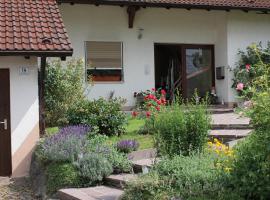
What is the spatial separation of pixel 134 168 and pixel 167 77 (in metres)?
9.65

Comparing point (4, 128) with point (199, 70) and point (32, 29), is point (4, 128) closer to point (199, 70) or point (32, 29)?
point (32, 29)

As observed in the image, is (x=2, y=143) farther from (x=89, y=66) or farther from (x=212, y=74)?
(x=212, y=74)

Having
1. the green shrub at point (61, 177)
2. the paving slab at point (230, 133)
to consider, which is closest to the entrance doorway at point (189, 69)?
the paving slab at point (230, 133)

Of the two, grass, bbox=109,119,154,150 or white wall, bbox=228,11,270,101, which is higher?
white wall, bbox=228,11,270,101

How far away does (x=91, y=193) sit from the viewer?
7594mm

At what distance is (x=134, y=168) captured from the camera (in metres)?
8.32

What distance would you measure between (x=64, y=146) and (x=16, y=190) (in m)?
1.41

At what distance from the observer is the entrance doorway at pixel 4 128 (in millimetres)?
10188

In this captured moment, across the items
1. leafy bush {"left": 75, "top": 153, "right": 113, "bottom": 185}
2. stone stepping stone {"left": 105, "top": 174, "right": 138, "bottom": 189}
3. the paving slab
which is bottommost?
stone stepping stone {"left": 105, "top": 174, "right": 138, "bottom": 189}

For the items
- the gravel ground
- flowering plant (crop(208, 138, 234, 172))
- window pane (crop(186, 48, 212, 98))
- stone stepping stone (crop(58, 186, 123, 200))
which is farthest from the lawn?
window pane (crop(186, 48, 212, 98))

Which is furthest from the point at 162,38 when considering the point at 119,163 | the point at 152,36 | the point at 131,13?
the point at 119,163

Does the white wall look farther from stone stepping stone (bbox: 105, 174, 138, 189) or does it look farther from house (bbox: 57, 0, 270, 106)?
stone stepping stone (bbox: 105, 174, 138, 189)

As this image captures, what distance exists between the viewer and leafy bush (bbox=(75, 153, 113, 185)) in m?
8.08

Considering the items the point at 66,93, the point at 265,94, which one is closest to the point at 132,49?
the point at 66,93
